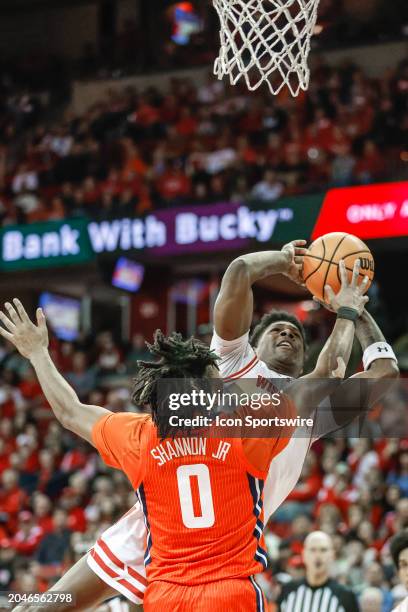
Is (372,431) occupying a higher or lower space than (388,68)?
lower

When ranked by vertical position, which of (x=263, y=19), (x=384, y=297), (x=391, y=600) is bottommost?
(x=391, y=600)

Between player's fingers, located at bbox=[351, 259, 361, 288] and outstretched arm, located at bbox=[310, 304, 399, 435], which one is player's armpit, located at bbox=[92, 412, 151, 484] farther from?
player's fingers, located at bbox=[351, 259, 361, 288]

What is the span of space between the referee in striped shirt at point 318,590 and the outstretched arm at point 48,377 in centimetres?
280

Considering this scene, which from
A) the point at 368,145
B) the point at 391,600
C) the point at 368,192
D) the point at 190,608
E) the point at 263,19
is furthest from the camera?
the point at 368,145

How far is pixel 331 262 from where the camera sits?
13.1ft

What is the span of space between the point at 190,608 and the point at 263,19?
358cm

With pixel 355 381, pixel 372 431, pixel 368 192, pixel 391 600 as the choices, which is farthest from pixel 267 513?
pixel 368 192

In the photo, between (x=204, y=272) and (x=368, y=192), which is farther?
(x=204, y=272)

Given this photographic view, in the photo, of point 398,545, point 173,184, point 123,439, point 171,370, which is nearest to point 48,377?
point 123,439

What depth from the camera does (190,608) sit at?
327cm

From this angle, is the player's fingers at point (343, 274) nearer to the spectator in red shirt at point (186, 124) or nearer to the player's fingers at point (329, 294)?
the player's fingers at point (329, 294)

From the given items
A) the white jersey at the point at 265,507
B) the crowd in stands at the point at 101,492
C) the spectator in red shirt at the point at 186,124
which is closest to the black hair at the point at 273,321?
the white jersey at the point at 265,507

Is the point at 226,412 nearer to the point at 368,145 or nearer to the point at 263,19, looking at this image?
the point at 263,19

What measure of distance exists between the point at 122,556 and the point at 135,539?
0.09 m
